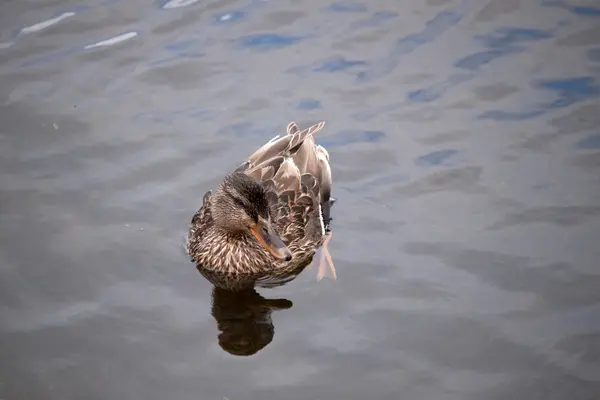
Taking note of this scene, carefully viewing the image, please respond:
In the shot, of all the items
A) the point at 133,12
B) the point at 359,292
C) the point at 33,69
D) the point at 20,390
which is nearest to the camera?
the point at 20,390

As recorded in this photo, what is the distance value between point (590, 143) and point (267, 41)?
425 cm

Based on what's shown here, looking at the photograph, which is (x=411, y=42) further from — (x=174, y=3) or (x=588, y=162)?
(x=174, y=3)

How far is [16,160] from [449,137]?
15.2 ft

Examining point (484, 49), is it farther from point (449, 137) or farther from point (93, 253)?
point (93, 253)

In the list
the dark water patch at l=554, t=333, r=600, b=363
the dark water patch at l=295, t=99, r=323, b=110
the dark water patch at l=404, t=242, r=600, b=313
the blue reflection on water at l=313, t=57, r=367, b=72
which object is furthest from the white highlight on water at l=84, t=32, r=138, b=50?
the dark water patch at l=554, t=333, r=600, b=363

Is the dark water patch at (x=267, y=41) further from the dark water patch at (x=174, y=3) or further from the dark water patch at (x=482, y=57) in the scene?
the dark water patch at (x=482, y=57)

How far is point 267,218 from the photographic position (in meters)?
7.75

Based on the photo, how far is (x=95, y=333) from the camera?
720 centimetres

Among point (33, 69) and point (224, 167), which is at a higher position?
point (33, 69)

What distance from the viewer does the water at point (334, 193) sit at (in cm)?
686

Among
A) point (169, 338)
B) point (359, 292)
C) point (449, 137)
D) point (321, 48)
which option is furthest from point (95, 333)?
point (321, 48)

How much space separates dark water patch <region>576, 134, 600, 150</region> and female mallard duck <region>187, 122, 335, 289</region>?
106 inches

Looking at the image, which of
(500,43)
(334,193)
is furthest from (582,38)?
(334,193)

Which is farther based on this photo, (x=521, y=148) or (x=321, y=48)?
(x=321, y=48)
